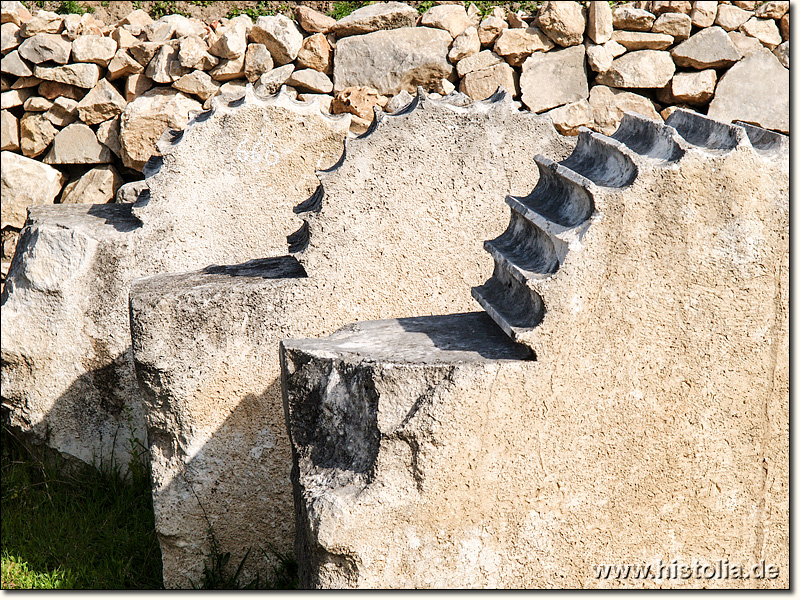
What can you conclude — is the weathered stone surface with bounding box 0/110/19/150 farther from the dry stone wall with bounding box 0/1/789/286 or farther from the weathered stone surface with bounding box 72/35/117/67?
→ the weathered stone surface with bounding box 72/35/117/67

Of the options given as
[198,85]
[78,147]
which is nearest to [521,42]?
[198,85]

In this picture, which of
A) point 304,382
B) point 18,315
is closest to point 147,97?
point 18,315

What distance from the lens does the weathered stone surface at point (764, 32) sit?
5254 mm

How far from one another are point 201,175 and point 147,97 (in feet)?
7.83

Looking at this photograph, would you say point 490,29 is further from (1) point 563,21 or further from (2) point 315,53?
(2) point 315,53

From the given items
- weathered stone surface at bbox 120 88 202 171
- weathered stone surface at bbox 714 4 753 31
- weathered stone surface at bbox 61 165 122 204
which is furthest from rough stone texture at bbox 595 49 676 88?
weathered stone surface at bbox 61 165 122 204

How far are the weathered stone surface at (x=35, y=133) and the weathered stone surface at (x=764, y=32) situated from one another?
4907 mm

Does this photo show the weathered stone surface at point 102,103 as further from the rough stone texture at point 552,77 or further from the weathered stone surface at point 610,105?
the weathered stone surface at point 610,105

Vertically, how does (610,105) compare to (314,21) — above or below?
below

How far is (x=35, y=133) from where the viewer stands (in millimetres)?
5770

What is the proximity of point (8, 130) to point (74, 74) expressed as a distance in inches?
27.4

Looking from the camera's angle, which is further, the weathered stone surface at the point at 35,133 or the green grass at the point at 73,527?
the weathered stone surface at the point at 35,133

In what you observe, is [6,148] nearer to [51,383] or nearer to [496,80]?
[51,383]

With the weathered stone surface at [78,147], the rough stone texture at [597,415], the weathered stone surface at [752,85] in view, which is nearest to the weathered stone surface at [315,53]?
the weathered stone surface at [78,147]
